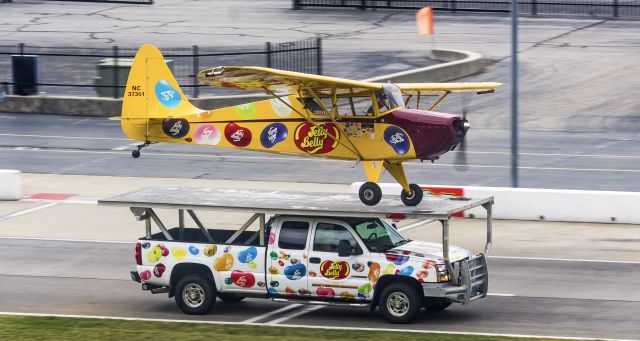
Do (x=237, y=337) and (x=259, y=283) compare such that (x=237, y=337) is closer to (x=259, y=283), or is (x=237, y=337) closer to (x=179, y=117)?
(x=259, y=283)

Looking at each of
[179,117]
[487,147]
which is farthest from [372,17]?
[179,117]

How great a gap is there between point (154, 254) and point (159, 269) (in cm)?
25

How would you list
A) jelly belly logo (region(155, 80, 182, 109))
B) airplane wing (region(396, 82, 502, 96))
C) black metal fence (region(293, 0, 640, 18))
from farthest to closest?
black metal fence (region(293, 0, 640, 18))
jelly belly logo (region(155, 80, 182, 109))
airplane wing (region(396, 82, 502, 96))

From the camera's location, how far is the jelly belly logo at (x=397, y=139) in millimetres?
21688

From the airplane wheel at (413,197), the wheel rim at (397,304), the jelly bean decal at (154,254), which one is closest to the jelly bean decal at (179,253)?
the jelly bean decal at (154,254)

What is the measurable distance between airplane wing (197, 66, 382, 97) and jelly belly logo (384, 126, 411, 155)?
75 centimetres

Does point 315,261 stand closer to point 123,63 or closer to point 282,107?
point 282,107

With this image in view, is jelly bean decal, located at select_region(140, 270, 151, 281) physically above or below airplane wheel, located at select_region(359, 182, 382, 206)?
below

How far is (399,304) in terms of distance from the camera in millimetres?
19266

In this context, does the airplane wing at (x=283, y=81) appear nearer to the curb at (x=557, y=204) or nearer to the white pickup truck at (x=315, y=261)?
the white pickup truck at (x=315, y=261)

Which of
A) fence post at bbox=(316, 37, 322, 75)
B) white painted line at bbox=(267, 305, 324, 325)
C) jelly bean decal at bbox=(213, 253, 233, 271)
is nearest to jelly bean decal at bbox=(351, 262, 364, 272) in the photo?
white painted line at bbox=(267, 305, 324, 325)

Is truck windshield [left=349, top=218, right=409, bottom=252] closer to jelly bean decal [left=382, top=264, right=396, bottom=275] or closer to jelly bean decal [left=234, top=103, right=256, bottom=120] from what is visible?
jelly bean decal [left=382, top=264, right=396, bottom=275]

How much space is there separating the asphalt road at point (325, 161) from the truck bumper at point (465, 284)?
11.6m

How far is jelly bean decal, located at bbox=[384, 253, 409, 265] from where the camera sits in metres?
19.2
